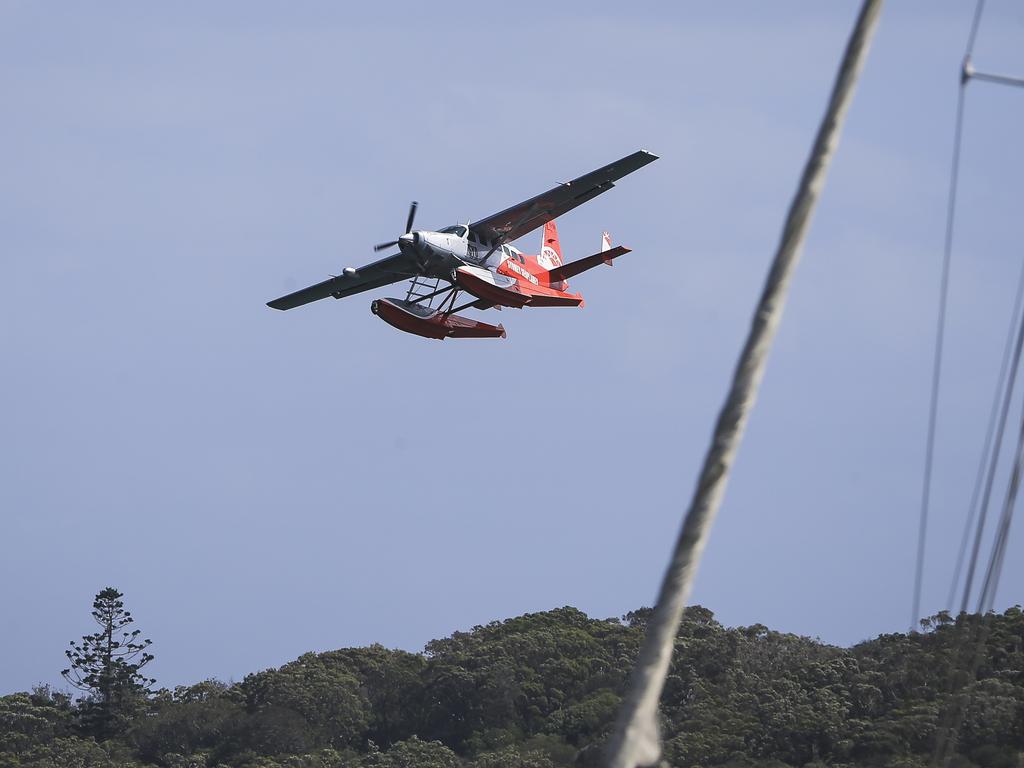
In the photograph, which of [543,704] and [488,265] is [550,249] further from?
[543,704]

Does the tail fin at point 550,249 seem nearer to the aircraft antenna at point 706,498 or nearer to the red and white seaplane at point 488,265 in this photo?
the red and white seaplane at point 488,265

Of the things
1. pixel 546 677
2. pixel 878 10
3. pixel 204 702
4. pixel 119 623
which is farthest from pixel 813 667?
pixel 878 10

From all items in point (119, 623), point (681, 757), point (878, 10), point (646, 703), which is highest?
point (119, 623)

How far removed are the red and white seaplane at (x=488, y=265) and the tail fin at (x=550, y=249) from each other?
0.22ft

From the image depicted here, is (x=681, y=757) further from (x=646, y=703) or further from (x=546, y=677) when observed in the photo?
(x=646, y=703)

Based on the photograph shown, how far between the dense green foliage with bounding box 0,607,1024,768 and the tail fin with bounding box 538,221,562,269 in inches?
610

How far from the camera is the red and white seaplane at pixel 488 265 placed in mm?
36688

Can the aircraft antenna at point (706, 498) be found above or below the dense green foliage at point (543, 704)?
below

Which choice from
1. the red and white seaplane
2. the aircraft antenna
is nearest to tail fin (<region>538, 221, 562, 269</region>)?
the red and white seaplane

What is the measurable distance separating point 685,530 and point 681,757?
4286cm

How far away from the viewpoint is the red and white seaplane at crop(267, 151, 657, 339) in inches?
1444

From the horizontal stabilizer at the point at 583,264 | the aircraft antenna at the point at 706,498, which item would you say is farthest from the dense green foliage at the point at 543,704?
the aircraft antenna at the point at 706,498

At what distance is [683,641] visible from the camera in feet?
207

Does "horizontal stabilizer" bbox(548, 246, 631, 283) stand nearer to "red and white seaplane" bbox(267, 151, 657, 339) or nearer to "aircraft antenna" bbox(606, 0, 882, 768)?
"red and white seaplane" bbox(267, 151, 657, 339)
